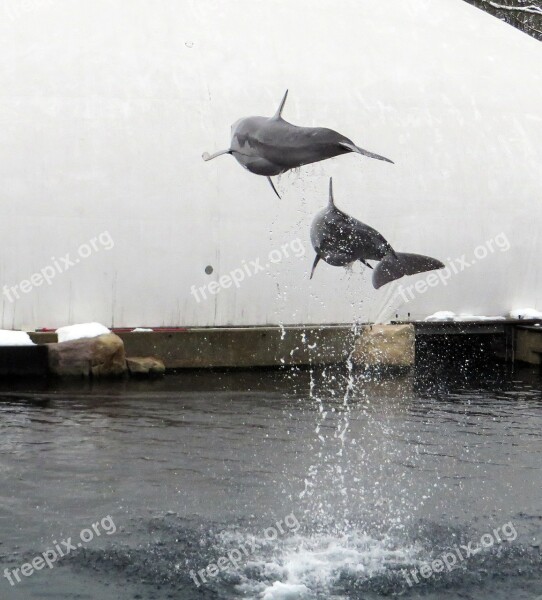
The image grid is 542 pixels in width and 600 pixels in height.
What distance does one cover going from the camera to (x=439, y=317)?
19047 millimetres

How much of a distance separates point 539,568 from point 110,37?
1314cm

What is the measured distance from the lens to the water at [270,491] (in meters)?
8.20

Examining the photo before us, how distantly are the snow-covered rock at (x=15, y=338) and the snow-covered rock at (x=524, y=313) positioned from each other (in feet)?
29.3

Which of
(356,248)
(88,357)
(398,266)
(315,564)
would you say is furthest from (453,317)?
(315,564)

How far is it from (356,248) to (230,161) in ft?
8.89

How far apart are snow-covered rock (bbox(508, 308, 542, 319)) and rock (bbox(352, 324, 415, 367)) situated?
2596mm

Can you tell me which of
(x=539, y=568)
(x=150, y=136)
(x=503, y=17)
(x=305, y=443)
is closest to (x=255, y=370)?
(x=150, y=136)

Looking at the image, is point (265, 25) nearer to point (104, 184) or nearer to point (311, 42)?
point (311, 42)

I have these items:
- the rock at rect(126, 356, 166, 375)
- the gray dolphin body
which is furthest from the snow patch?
the rock at rect(126, 356, 166, 375)

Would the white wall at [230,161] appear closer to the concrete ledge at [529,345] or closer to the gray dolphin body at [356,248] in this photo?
the gray dolphin body at [356,248]

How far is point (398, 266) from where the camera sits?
61.8 feet

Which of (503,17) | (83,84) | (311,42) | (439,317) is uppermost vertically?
(503,17)

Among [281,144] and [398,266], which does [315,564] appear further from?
[398,266]

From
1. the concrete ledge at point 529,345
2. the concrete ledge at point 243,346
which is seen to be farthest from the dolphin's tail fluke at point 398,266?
the concrete ledge at point 529,345
